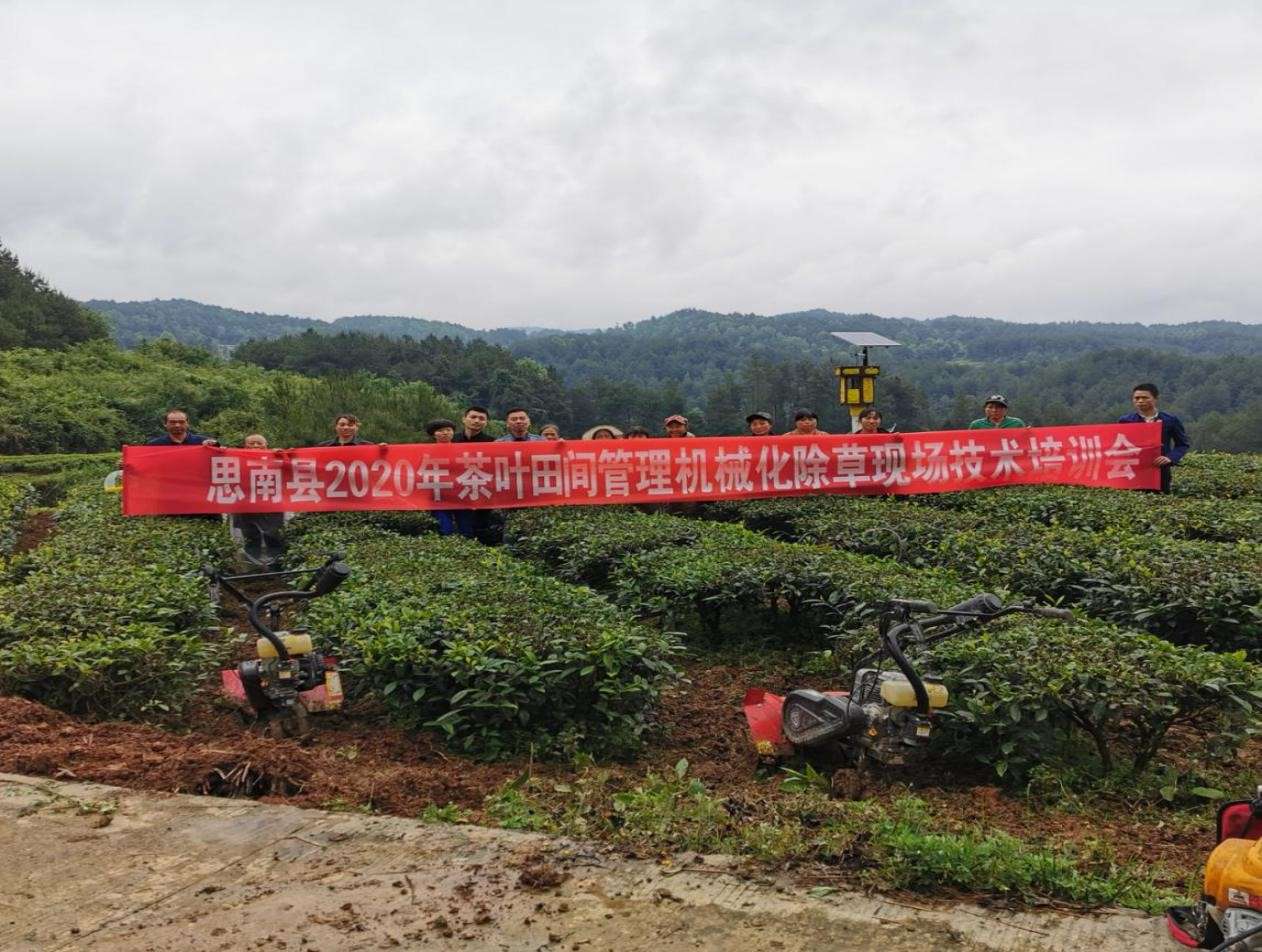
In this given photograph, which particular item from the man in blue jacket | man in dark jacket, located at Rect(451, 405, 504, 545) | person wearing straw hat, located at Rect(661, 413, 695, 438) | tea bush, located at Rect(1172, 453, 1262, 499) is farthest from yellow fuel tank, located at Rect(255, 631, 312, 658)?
tea bush, located at Rect(1172, 453, 1262, 499)

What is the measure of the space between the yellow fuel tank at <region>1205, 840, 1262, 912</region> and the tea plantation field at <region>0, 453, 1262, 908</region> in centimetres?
49

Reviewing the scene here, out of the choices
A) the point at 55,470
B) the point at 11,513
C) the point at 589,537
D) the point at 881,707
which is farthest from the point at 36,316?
the point at 881,707

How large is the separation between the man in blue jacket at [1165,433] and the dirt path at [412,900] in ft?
32.7

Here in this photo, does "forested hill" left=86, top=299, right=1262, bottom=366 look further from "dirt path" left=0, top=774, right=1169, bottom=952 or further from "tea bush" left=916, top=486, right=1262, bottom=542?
"dirt path" left=0, top=774, right=1169, bottom=952

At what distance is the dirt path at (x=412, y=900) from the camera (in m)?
2.68

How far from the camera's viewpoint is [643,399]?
6588 centimetres

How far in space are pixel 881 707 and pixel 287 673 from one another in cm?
289

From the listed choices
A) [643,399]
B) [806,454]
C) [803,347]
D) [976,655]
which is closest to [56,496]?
[806,454]

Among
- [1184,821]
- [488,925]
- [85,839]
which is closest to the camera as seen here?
[488,925]

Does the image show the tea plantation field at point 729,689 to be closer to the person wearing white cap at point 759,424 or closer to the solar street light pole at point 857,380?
the person wearing white cap at point 759,424

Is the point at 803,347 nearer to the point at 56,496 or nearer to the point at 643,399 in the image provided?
the point at 643,399

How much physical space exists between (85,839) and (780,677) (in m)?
4.28

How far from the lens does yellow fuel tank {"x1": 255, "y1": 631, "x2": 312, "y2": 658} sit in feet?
16.5

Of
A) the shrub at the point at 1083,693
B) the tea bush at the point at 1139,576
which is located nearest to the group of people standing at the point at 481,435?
the tea bush at the point at 1139,576
